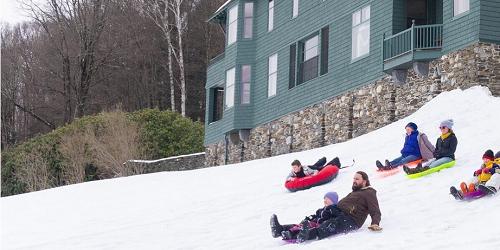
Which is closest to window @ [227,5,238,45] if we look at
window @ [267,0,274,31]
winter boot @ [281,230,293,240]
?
window @ [267,0,274,31]

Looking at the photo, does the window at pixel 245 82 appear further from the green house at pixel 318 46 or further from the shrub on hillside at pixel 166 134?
the shrub on hillside at pixel 166 134

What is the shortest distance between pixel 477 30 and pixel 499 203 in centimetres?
1163

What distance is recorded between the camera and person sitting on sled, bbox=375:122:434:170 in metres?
22.6

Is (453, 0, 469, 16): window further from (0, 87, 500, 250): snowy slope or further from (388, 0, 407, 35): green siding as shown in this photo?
(388, 0, 407, 35): green siding

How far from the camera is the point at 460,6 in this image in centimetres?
2911

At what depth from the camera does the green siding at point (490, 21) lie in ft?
91.8

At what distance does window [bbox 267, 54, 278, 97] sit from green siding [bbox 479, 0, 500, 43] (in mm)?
13273

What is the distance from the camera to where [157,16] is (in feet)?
202

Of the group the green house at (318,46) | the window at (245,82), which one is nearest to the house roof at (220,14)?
the green house at (318,46)

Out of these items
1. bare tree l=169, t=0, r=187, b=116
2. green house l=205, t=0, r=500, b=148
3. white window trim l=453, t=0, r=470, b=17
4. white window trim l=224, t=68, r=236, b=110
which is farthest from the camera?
bare tree l=169, t=0, r=187, b=116

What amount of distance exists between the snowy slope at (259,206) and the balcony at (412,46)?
1.57 m

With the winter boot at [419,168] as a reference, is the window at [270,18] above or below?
above

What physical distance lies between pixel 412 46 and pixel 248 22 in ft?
45.8

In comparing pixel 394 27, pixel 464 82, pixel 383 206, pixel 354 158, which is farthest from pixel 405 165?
pixel 394 27
